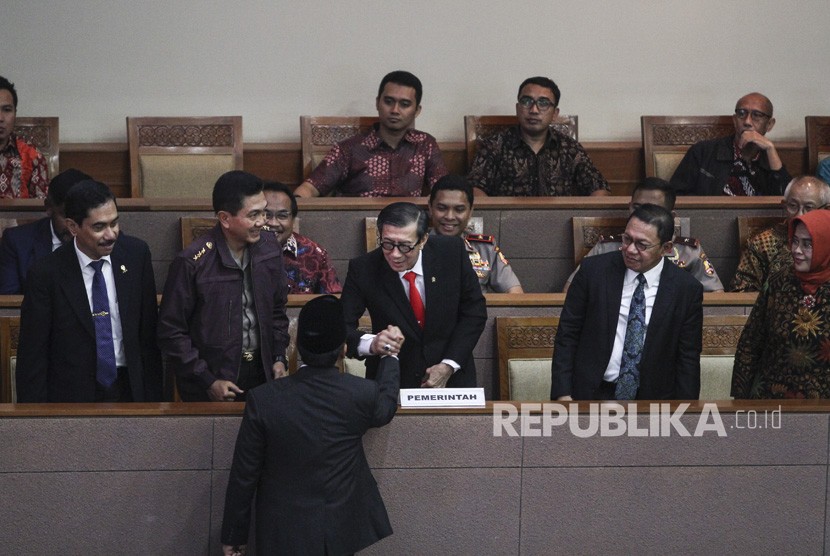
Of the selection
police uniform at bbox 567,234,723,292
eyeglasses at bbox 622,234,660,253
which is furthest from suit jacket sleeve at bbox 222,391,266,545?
police uniform at bbox 567,234,723,292

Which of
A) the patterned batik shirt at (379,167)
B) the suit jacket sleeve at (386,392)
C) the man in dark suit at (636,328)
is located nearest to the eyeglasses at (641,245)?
the man in dark suit at (636,328)

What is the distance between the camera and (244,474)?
261 centimetres

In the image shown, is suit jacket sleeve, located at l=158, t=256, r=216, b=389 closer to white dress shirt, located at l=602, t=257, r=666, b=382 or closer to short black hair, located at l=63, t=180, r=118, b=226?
short black hair, located at l=63, t=180, r=118, b=226

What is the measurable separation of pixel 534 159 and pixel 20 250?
2.39 m

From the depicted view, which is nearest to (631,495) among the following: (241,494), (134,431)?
(241,494)

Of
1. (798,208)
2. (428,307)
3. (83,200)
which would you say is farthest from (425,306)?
(798,208)

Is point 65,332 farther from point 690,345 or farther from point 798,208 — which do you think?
point 798,208

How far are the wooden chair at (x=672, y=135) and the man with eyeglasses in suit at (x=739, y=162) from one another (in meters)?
0.28

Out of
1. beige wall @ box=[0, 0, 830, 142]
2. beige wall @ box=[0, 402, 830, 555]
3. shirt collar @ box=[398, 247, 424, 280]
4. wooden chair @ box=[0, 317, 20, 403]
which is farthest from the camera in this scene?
beige wall @ box=[0, 0, 830, 142]

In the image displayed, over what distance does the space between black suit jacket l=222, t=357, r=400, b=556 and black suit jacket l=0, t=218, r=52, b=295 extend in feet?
5.44

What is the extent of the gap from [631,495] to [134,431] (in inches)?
51.5

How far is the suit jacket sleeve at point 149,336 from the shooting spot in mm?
3254

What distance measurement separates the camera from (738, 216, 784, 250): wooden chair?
4727mm

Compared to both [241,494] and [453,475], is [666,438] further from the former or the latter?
[241,494]
